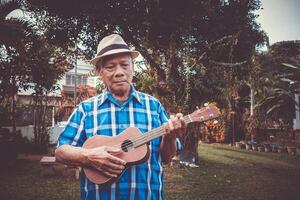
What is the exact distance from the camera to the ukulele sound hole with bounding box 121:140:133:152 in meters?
2.31

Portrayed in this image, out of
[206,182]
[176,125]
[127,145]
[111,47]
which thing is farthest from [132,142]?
[206,182]

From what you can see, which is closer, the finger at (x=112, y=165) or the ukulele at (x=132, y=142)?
the finger at (x=112, y=165)

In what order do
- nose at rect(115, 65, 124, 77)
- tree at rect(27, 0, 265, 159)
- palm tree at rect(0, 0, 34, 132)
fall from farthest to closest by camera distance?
tree at rect(27, 0, 265, 159) < palm tree at rect(0, 0, 34, 132) < nose at rect(115, 65, 124, 77)

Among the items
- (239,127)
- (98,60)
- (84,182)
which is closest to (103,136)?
(84,182)

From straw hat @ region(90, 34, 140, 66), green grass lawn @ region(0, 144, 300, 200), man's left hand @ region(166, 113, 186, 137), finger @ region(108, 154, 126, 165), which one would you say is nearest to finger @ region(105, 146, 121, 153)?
finger @ region(108, 154, 126, 165)

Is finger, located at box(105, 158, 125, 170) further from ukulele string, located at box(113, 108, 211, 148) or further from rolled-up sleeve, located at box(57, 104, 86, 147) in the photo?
rolled-up sleeve, located at box(57, 104, 86, 147)

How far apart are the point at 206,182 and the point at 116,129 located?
6232mm

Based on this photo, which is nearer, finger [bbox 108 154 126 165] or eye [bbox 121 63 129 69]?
finger [bbox 108 154 126 165]

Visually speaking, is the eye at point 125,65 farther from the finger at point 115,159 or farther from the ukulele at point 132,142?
the finger at point 115,159

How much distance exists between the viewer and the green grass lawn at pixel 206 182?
669 cm

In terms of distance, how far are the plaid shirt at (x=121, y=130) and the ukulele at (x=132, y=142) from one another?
7cm

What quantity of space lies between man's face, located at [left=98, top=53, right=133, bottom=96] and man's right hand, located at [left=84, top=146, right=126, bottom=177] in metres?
0.56

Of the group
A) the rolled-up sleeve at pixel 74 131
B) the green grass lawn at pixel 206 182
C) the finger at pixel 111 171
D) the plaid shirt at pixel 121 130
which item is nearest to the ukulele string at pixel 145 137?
the plaid shirt at pixel 121 130

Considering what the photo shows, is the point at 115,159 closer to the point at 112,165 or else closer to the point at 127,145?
the point at 112,165
